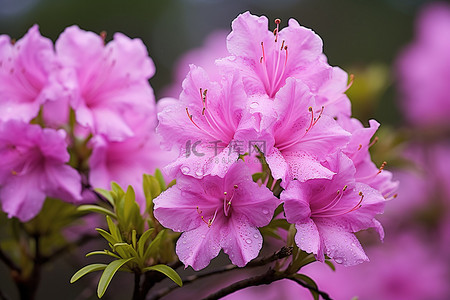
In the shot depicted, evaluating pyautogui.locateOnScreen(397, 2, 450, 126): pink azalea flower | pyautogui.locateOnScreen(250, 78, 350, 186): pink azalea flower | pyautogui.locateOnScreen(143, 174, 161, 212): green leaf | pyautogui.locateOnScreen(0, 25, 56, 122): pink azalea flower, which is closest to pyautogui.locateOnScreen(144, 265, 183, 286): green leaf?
pyautogui.locateOnScreen(143, 174, 161, 212): green leaf

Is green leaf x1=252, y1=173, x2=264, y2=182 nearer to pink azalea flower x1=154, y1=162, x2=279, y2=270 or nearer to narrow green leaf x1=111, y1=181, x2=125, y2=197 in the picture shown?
pink azalea flower x1=154, y1=162, x2=279, y2=270

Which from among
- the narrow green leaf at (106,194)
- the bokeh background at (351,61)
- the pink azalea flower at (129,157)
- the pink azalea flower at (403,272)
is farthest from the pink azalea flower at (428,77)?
the narrow green leaf at (106,194)

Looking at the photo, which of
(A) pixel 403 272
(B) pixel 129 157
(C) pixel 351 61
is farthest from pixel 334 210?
(C) pixel 351 61

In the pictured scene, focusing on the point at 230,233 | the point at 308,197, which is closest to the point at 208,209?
the point at 230,233

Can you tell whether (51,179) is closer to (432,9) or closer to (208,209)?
(208,209)

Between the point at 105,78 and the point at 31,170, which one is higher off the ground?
the point at 105,78

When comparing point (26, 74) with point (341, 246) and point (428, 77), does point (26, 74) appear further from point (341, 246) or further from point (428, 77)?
point (428, 77)
